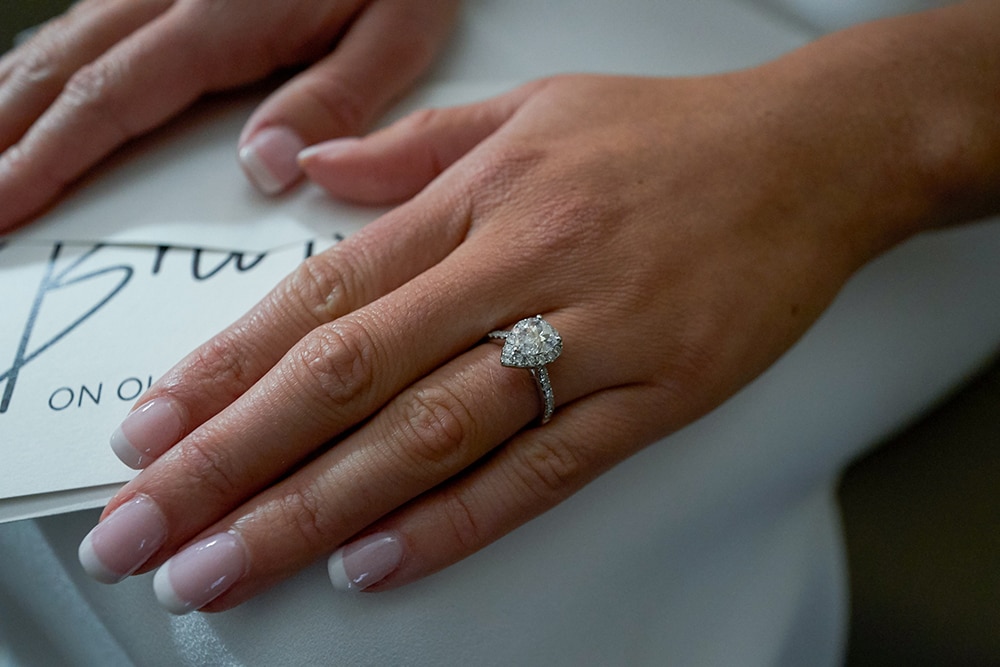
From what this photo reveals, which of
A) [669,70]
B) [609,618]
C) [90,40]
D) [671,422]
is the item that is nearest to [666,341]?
[671,422]

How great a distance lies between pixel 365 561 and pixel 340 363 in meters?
0.12

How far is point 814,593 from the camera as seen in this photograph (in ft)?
1.94

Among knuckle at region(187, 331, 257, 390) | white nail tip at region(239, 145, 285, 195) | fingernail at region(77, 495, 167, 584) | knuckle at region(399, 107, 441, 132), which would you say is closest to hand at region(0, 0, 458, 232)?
white nail tip at region(239, 145, 285, 195)

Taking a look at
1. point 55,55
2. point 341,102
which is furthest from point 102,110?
point 341,102

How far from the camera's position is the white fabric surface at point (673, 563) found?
45cm

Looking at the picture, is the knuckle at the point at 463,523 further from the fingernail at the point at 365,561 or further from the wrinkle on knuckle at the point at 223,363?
the wrinkle on knuckle at the point at 223,363

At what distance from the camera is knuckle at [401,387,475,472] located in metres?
0.44

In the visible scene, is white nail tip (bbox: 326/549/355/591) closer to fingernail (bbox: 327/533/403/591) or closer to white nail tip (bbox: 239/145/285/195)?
fingernail (bbox: 327/533/403/591)

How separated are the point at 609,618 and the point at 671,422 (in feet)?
0.44

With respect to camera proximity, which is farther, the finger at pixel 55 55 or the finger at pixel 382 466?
the finger at pixel 55 55

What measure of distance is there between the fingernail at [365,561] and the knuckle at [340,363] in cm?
9

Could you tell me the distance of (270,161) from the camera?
0.63m

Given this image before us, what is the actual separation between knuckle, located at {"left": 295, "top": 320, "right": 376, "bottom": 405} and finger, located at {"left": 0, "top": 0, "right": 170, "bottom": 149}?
0.47 meters
